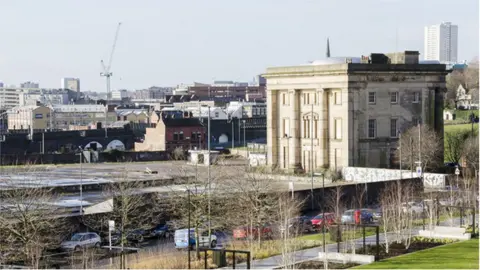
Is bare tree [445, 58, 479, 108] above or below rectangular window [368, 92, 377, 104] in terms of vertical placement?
above

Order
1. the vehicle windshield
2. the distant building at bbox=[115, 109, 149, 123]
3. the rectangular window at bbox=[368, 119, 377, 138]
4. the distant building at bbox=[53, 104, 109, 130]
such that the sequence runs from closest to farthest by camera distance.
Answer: the vehicle windshield < the rectangular window at bbox=[368, 119, 377, 138] < the distant building at bbox=[115, 109, 149, 123] < the distant building at bbox=[53, 104, 109, 130]

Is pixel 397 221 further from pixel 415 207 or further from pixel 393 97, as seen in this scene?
pixel 393 97

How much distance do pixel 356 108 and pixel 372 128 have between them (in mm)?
2229

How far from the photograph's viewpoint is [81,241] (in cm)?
4088

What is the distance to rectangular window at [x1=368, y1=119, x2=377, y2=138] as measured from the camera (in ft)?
232

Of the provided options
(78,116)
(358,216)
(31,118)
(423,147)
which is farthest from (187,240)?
(78,116)

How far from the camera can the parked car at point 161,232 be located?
148ft

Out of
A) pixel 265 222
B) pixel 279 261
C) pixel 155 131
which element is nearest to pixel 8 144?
pixel 155 131

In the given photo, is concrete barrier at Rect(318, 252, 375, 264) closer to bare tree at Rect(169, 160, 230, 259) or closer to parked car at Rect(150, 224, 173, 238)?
bare tree at Rect(169, 160, 230, 259)

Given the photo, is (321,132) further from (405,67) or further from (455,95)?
(455,95)

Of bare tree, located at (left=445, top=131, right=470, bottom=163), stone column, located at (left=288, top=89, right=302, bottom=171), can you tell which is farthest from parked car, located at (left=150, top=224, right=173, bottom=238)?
bare tree, located at (left=445, top=131, right=470, bottom=163)

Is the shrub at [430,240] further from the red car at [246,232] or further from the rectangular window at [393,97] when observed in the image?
the rectangular window at [393,97]

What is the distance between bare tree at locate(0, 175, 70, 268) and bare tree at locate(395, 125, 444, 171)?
30.9 metres

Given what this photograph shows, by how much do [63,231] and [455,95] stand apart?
363ft
